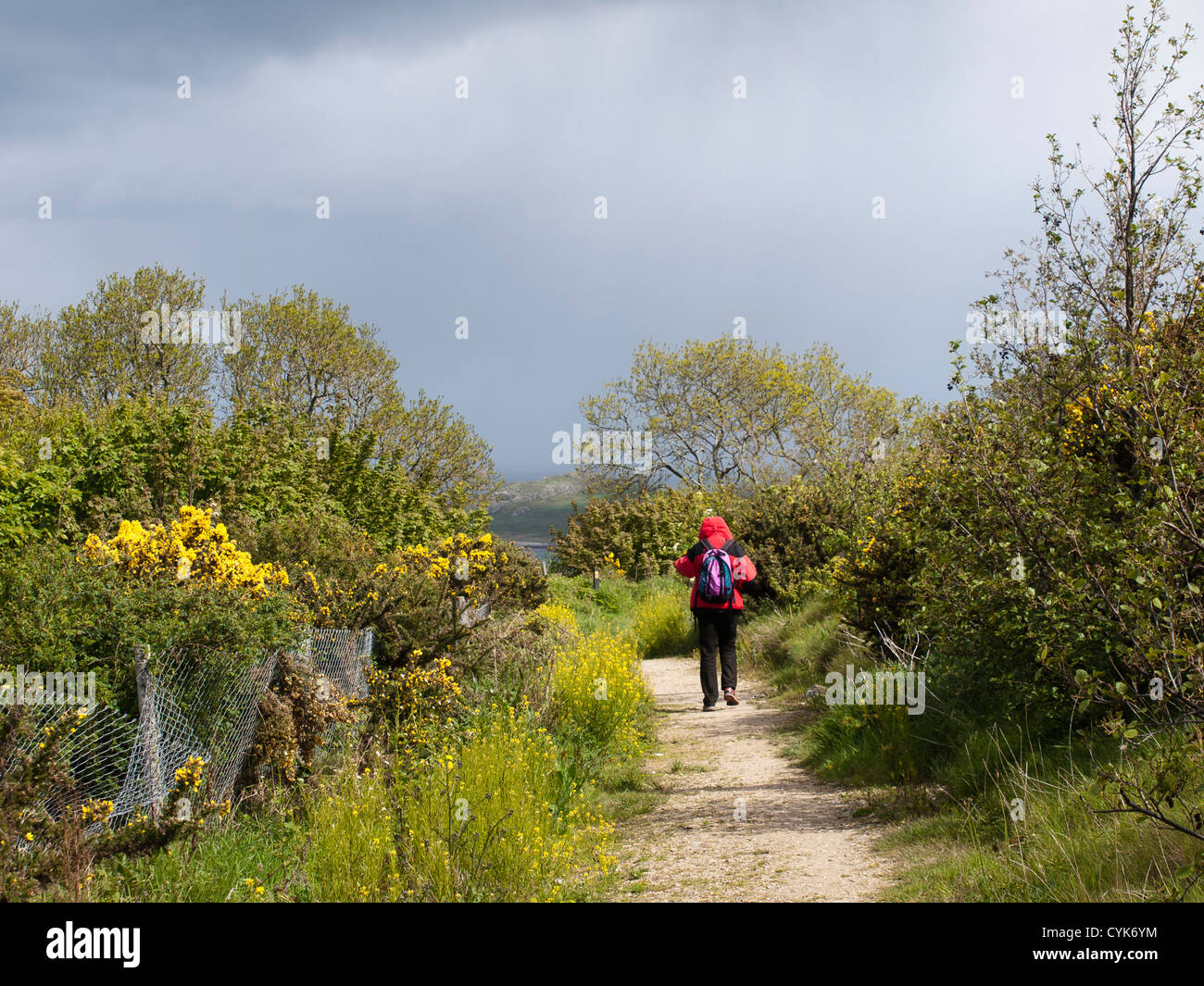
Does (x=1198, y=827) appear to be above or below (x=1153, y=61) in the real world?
below

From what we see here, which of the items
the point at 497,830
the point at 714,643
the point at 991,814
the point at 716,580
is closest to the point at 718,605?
the point at 716,580

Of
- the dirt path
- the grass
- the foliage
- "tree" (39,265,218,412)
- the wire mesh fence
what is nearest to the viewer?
the foliage

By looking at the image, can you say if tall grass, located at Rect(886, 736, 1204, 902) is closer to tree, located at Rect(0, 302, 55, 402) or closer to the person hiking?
the person hiking

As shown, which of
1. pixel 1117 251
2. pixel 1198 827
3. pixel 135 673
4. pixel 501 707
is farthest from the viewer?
pixel 501 707

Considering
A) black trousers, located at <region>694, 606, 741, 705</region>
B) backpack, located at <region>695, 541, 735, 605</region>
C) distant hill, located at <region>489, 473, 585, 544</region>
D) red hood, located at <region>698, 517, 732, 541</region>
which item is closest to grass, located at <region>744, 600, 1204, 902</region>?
black trousers, located at <region>694, 606, 741, 705</region>

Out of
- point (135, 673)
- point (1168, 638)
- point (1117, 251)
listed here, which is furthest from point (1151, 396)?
point (135, 673)

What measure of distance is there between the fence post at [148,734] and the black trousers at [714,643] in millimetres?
6017

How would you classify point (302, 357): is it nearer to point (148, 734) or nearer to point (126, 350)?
point (126, 350)

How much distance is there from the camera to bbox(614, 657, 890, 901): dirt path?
15.5 ft

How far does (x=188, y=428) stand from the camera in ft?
33.9

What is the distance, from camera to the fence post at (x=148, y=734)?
4383 mm

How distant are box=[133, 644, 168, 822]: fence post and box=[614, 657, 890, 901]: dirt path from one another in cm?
230
